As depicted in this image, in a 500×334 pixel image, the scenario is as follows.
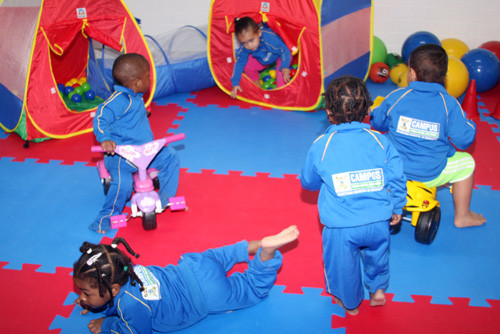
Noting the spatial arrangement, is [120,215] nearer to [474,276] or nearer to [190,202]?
[190,202]

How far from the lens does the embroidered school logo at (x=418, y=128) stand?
3.63 m

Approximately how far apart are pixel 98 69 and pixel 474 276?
500 cm

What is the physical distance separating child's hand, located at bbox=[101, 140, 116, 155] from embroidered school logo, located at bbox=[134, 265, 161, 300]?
1058mm

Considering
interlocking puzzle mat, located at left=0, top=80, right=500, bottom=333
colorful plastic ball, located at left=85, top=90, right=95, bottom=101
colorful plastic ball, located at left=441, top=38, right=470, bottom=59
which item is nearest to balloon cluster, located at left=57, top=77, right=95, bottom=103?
colorful plastic ball, located at left=85, top=90, right=95, bottom=101

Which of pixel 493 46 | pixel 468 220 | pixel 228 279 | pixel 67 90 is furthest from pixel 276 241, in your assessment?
pixel 493 46

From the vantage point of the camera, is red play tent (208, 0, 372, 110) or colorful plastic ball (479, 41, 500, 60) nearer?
red play tent (208, 0, 372, 110)

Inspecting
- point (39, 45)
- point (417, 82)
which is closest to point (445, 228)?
point (417, 82)

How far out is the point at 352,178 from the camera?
287cm

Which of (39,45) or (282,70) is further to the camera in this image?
(282,70)

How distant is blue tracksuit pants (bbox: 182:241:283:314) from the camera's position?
3219 mm

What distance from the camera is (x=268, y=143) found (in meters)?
5.39

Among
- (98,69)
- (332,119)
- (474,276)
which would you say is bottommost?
(474,276)

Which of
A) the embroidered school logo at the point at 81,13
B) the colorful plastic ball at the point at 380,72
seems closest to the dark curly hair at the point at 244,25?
the embroidered school logo at the point at 81,13

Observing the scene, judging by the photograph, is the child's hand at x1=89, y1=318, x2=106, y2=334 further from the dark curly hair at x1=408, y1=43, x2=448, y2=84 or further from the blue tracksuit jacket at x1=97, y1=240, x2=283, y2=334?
the dark curly hair at x1=408, y1=43, x2=448, y2=84
